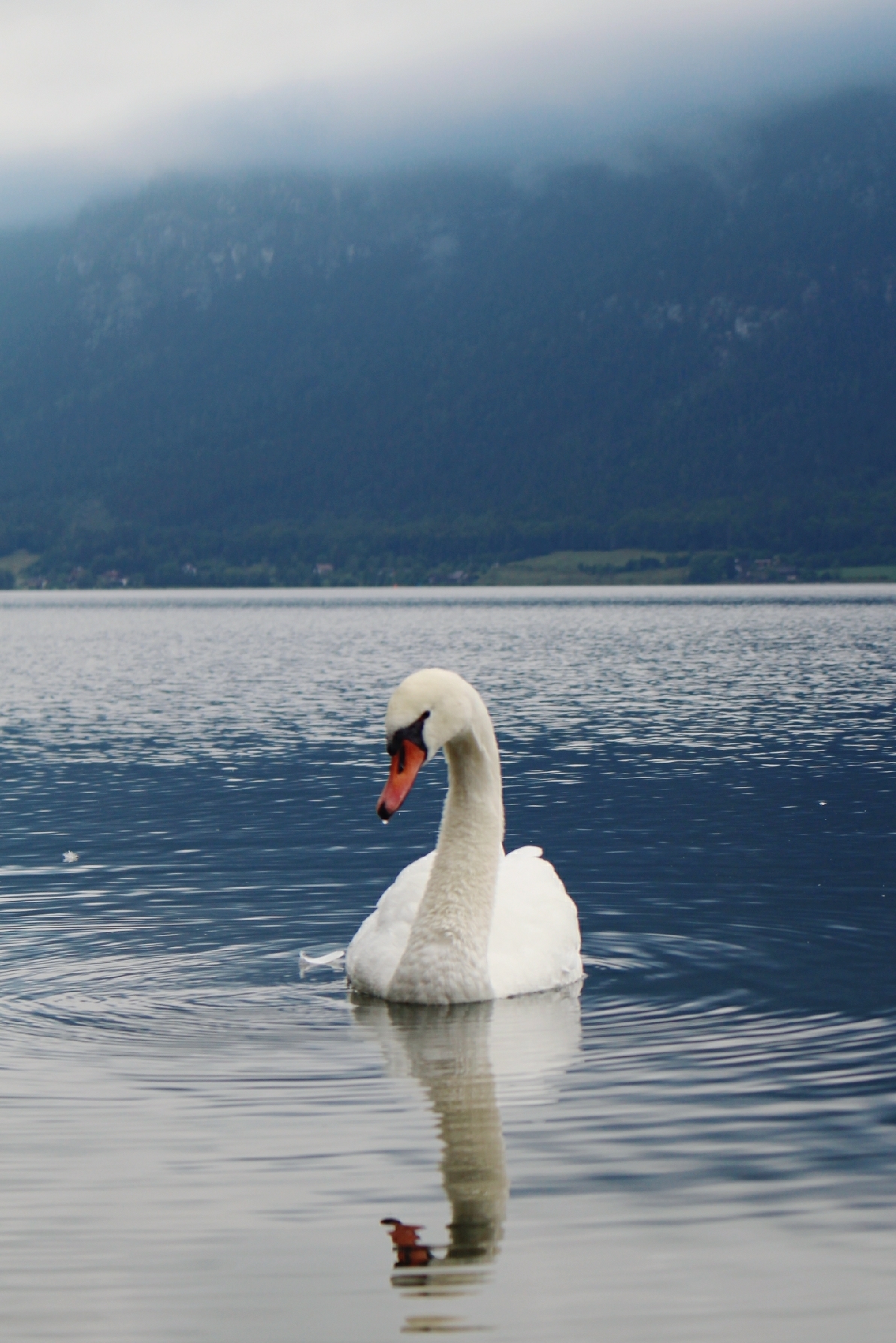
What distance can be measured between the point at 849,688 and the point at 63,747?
31.0 m

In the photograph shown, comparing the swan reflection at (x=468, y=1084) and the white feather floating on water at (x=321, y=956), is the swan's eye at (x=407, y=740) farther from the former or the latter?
the white feather floating on water at (x=321, y=956)

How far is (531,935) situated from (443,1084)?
312 centimetres

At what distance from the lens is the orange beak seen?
13375 millimetres

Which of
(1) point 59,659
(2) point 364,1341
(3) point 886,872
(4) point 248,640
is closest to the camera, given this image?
(2) point 364,1341

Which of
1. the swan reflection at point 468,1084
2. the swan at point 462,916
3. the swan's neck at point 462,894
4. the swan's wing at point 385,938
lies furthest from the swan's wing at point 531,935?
the swan's wing at point 385,938

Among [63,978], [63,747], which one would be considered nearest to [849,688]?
[63,747]

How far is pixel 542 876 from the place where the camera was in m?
17.8

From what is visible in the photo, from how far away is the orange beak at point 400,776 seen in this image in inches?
527

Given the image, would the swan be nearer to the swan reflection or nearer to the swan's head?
the swan's head

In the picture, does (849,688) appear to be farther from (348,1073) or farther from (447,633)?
(447,633)

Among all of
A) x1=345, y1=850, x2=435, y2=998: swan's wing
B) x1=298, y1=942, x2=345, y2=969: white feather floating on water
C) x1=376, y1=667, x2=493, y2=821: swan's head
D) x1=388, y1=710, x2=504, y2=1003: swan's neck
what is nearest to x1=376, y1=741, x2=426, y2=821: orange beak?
x1=376, y1=667, x2=493, y2=821: swan's head

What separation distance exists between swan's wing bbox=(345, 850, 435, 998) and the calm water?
0.35m

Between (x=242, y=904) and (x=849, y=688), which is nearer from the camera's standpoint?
(x=242, y=904)

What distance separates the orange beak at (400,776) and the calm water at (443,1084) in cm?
229
